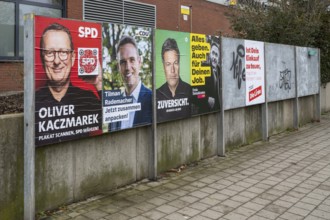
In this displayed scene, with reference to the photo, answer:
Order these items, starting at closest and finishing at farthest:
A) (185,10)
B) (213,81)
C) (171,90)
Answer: (171,90) < (213,81) < (185,10)

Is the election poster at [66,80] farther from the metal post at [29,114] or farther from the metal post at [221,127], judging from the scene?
the metal post at [221,127]

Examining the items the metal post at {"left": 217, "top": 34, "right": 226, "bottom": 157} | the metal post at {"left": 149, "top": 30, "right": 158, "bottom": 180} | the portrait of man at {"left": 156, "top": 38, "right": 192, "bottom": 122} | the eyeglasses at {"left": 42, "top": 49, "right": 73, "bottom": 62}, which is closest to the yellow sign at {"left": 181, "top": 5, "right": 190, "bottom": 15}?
the metal post at {"left": 217, "top": 34, "right": 226, "bottom": 157}

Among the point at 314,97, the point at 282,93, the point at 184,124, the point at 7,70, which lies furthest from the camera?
the point at 314,97

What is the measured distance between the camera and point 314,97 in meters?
11.9

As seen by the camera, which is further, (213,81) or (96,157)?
(213,81)

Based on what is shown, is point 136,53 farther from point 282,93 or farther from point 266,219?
point 282,93

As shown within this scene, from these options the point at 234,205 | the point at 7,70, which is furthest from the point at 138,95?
the point at 7,70

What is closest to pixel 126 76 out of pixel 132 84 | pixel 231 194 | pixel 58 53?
pixel 132 84

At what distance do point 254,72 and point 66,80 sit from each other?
4.91m

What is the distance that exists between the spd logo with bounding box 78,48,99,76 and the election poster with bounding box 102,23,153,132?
140 mm

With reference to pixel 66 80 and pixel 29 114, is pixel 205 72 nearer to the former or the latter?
pixel 66 80

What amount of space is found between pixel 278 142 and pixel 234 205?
14.0 feet

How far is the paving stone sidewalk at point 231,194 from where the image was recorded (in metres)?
4.29

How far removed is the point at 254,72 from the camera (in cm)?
812
